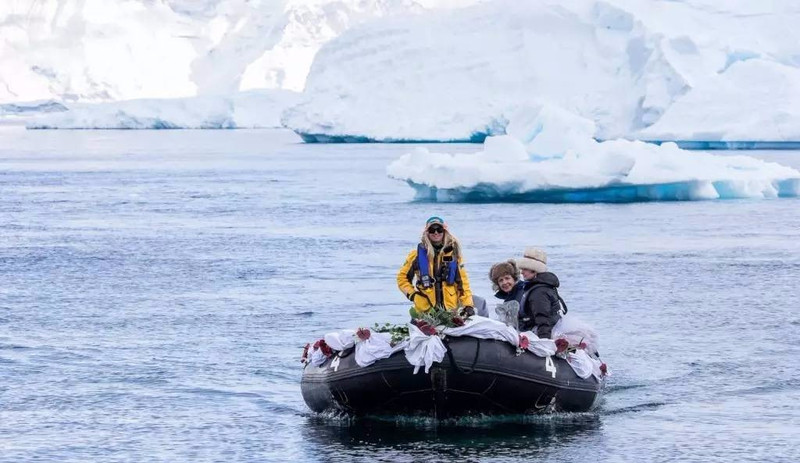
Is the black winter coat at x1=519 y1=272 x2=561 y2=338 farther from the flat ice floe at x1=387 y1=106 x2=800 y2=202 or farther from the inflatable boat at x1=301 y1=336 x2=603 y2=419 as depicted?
the flat ice floe at x1=387 y1=106 x2=800 y2=202

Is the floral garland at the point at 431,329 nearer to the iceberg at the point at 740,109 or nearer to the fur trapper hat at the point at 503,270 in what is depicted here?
the fur trapper hat at the point at 503,270

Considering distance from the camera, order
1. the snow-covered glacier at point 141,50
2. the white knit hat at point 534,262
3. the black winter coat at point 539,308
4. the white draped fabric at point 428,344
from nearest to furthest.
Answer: the white draped fabric at point 428,344, the white knit hat at point 534,262, the black winter coat at point 539,308, the snow-covered glacier at point 141,50

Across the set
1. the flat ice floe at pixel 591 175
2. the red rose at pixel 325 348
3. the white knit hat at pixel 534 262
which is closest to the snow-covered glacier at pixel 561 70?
the flat ice floe at pixel 591 175

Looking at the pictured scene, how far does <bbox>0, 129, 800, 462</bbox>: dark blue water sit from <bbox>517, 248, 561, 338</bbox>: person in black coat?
0.81 metres

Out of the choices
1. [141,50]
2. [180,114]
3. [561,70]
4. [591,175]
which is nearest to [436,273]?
[591,175]

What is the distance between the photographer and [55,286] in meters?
22.0

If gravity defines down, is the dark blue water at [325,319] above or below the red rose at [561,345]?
below

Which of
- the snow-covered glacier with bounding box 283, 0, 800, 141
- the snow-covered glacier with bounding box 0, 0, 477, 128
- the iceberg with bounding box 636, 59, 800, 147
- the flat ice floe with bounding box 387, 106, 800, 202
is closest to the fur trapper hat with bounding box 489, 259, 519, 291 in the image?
the flat ice floe with bounding box 387, 106, 800, 202

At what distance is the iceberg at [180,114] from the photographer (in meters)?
115

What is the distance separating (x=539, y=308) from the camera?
12.5 meters

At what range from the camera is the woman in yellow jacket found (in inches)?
477

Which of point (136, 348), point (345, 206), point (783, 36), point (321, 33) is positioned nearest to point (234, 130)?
point (321, 33)

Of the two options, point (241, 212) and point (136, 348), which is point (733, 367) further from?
point (241, 212)

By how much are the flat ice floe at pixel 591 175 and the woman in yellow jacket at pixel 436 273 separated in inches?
849
